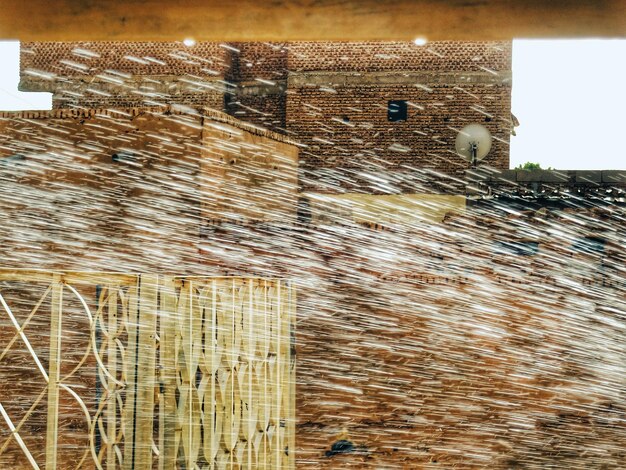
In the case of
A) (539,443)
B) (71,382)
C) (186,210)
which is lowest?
(539,443)


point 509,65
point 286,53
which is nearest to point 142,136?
point 286,53

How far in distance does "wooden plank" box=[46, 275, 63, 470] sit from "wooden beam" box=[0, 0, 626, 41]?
1.86 metres

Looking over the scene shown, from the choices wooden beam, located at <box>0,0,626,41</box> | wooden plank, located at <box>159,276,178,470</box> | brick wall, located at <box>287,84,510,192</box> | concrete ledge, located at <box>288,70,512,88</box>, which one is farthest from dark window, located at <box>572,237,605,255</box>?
wooden beam, located at <box>0,0,626,41</box>

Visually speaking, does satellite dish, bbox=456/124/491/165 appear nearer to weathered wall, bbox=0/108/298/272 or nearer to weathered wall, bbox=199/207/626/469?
weathered wall, bbox=199/207/626/469

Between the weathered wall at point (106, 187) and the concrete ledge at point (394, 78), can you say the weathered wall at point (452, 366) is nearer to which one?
the weathered wall at point (106, 187)

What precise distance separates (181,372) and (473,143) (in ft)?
35.4

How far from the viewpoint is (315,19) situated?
2387 mm

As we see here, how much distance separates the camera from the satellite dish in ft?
48.2

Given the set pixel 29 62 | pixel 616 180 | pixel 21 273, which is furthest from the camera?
pixel 29 62

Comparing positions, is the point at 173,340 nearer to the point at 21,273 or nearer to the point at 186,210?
the point at 21,273

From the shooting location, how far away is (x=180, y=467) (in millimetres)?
4957

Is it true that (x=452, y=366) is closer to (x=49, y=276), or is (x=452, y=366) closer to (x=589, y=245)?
(x=589, y=245)

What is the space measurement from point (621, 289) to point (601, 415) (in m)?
1.86

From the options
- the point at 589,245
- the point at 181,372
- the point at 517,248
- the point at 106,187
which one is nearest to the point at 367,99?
the point at 517,248
